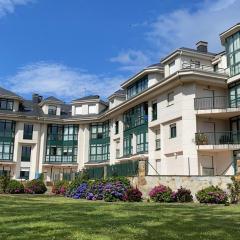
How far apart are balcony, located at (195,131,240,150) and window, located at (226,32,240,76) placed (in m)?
5.45

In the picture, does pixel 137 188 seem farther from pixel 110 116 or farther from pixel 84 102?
pixel 84 102

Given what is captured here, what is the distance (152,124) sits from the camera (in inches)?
1511

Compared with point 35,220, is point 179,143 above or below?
above

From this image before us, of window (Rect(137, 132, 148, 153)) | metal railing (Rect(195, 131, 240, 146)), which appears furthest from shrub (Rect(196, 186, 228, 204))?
window (Rect(137, 132, 148, 153))

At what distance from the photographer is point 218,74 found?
108ft

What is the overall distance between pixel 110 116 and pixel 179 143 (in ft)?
61.2

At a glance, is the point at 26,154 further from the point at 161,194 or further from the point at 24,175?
the point at 161,194

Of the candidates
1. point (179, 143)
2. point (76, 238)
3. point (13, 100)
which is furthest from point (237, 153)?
point (13, 100)

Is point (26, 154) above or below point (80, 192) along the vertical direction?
above

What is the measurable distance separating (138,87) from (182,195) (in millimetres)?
20417

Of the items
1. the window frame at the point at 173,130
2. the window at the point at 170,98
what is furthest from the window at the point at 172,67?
the window frame at the point at 173,130

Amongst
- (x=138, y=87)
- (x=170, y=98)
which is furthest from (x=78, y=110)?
(x=170, y=98)

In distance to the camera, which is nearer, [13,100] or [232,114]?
[232,114]

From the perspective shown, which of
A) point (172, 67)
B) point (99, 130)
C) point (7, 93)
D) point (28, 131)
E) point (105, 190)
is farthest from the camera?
point (28, 131)
